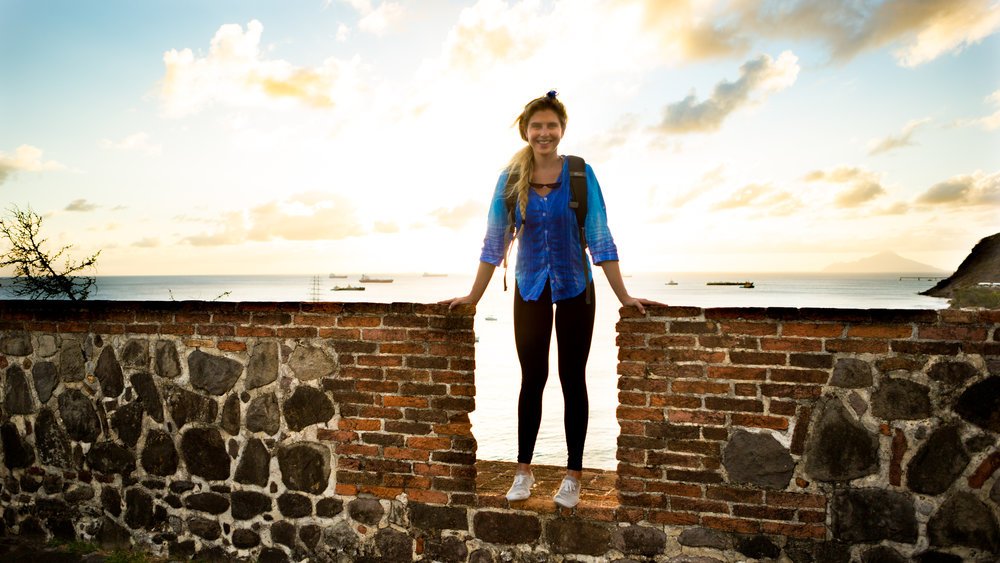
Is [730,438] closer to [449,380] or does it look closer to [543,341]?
[543,341]

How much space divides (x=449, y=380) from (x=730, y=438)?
54.1 inches

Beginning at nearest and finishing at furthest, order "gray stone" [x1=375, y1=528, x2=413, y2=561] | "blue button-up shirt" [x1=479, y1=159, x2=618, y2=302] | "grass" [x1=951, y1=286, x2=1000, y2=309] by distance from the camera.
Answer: "blue button-up shirt" [x1=479, y1=159, x2=618, y2=302]
"gray stone" [x1=375, y1=528, x2=413, y2=561]
"grass" [x1=951, y1=286, x2=1000, y2=309]

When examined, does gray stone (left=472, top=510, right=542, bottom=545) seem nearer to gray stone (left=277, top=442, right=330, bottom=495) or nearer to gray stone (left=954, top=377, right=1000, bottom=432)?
gray stone (left=277, top=442, right=330, bottom=495)

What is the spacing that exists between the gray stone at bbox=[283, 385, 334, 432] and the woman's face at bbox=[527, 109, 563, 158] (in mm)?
1725

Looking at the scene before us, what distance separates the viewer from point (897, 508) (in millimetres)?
2762

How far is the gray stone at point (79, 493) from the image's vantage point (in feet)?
12.5

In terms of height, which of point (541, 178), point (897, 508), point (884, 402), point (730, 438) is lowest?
point (897, 508)

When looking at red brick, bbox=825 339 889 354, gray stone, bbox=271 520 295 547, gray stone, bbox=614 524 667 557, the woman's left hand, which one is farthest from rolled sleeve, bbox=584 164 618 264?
gray stone, bbox=271 520 295 547

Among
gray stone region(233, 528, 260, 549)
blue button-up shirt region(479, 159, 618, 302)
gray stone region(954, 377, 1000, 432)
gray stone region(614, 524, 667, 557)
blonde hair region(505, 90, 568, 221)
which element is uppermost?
blonde hair region(505, 90, 568, 221)

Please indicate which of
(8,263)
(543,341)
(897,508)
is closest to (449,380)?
(543,341)

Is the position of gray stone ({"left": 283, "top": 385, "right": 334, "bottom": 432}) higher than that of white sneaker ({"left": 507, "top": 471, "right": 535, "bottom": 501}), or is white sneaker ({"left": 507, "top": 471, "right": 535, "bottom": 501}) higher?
gray stone ({"left": 283, "top": 385, "right": 334, "bottom": 432})

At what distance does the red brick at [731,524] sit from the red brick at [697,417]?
0.44m

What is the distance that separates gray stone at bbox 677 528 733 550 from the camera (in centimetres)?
290

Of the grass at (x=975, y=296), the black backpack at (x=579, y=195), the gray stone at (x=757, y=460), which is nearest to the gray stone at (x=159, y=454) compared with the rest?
the black backpack at (x=579, y=195)
